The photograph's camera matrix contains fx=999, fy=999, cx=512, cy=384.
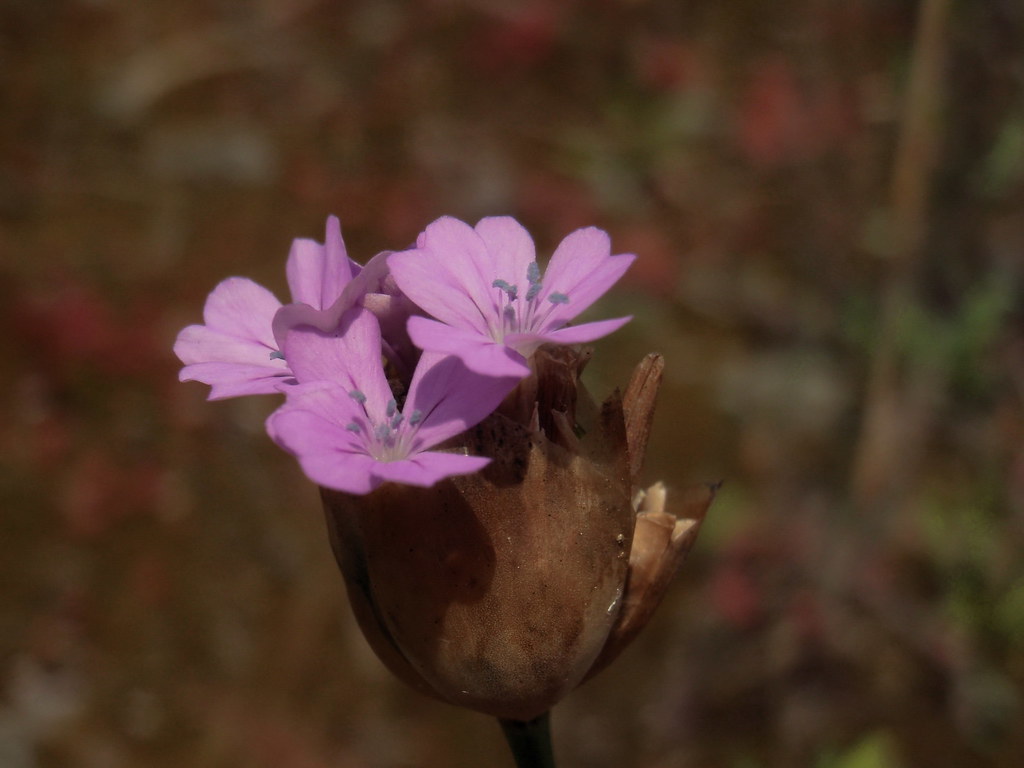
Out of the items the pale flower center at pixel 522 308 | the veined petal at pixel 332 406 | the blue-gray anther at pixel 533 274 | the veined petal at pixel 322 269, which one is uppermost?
the veined petal at pixel 322 269

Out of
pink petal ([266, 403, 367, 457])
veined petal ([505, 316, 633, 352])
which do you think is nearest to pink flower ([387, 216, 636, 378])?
veined petal ([505, 316, 633, 352])

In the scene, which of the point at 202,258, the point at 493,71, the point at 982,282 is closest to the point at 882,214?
the point at 982,282

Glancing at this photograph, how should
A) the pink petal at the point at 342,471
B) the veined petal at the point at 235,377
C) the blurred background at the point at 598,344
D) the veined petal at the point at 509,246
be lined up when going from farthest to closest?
the blurred background at the point at 598,344, the veined petal at the point at 509,246, the veined petal at the point at 235,377, the pink petal at the point at 342,471

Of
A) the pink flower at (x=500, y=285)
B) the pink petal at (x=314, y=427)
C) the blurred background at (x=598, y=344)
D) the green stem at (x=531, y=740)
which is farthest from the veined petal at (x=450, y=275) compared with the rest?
the blurred background at (x=598, y=344)

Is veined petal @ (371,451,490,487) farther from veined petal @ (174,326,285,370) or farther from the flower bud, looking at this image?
veined petal @ (174,326,285,370)

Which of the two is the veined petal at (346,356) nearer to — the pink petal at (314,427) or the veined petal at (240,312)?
the pink petal at (314,427)

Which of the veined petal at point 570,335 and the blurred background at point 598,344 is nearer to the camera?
the veined petal at point 570,335

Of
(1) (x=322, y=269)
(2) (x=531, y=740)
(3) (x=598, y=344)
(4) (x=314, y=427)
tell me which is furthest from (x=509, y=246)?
(3) (x=598, y=344)
